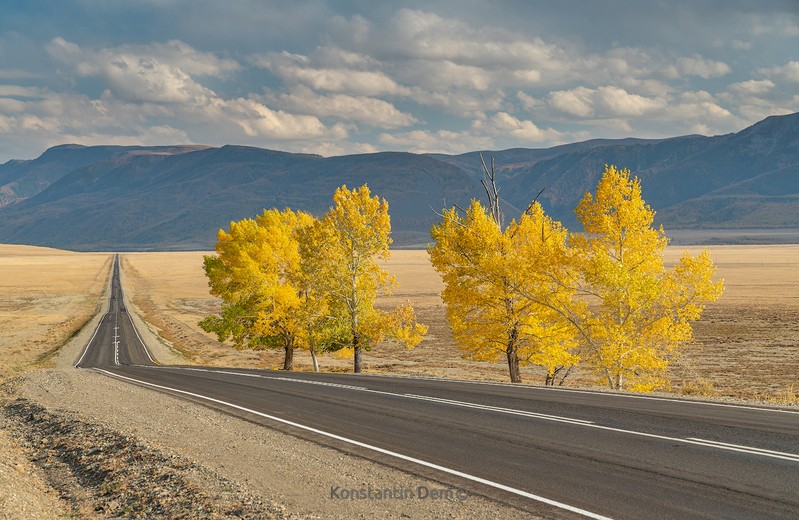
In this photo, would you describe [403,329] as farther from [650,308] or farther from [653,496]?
[653,496]

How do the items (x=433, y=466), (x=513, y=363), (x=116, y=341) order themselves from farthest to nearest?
(x=116, y=341) → (x=513, y=363) → (x=433, y=466)

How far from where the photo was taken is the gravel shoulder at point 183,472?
9.73m

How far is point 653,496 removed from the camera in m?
9.27

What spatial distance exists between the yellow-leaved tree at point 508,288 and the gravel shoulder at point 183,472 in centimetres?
1534

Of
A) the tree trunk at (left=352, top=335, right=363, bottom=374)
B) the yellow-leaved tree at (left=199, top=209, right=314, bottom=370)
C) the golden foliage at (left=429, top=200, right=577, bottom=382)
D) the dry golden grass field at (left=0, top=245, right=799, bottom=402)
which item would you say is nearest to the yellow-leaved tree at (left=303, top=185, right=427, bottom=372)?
the tree trunk at (left=352, top=335, right=363, bottom=374)

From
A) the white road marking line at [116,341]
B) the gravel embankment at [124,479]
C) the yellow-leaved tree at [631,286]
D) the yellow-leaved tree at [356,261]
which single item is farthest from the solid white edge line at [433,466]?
the white road marking line at [116,341]

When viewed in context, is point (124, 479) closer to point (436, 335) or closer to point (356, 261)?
point (356, 261)

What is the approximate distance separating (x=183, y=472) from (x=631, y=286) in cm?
1955

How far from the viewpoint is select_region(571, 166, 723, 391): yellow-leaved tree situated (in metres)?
25.4

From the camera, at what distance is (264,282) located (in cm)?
3950

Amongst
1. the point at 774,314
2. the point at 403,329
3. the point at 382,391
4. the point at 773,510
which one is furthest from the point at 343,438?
the point at 774,314

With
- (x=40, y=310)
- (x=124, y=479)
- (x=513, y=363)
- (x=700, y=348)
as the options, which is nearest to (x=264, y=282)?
(x=513, y=363)

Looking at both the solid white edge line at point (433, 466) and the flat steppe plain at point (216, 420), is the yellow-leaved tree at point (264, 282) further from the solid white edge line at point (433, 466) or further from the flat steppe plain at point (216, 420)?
the solid white edge line at point (433, 466)

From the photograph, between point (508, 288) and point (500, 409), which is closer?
point (500, 409)
